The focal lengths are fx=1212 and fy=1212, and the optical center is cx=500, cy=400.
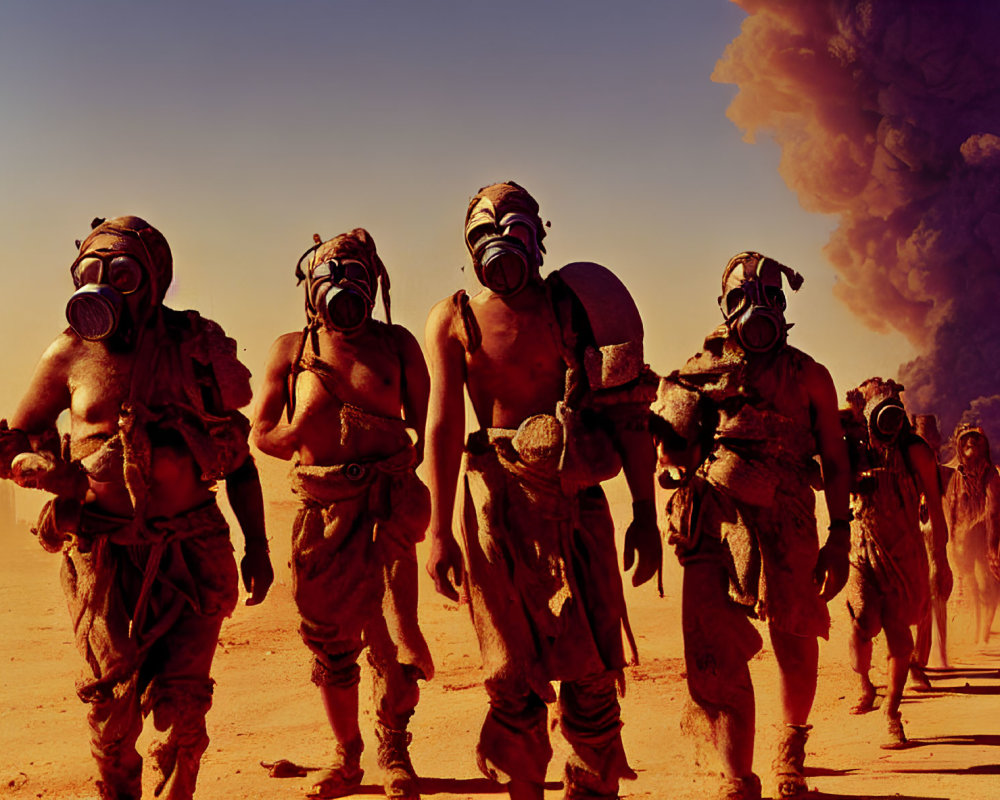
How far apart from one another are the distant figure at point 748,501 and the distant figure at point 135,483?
2.41 m

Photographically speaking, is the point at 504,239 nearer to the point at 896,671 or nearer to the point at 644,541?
the point at 644,541

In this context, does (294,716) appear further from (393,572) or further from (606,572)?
(606,572)

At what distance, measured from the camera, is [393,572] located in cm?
701

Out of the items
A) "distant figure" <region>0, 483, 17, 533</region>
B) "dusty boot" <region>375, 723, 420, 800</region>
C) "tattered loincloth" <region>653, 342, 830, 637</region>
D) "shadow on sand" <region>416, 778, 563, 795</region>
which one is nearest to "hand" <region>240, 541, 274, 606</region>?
"dusty boot" <region>375, 723, 420, 800</region>

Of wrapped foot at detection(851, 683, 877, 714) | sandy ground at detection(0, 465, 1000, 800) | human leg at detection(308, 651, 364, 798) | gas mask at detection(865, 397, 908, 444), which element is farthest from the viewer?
wrapped foot at detection(851, 683, 877, 714)

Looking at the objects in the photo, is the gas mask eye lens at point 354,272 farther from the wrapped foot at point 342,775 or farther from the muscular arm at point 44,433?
the wrapped foot at point 342,775

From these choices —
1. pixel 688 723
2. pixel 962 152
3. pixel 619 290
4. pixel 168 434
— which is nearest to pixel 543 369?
pixel 619 290

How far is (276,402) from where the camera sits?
280 inches

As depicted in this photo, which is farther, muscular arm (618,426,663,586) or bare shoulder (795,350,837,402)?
bare shoulder (795,350,837,402)

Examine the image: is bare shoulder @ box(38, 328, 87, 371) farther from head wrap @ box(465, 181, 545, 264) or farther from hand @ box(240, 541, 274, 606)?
head wrap @ box(465, 181, 545, 264)

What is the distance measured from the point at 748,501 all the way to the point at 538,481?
5.23ft

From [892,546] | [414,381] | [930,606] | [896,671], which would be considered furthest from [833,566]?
[930,606]

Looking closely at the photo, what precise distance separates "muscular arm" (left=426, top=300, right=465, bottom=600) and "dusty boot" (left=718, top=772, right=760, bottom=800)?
6.11 ft

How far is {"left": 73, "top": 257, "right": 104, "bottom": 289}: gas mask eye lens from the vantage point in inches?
214
